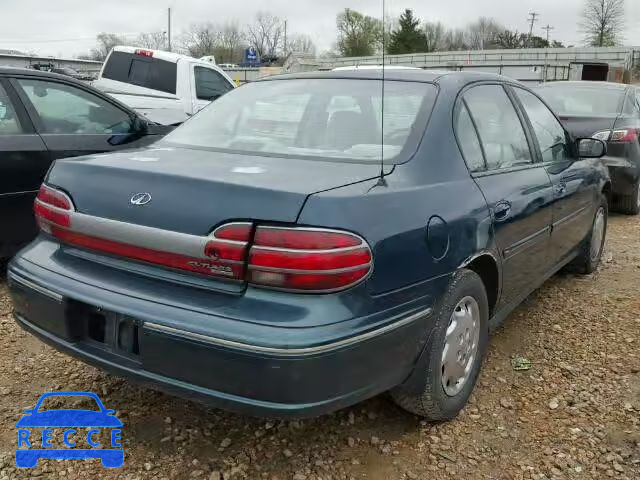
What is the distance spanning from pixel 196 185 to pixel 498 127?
1787mm

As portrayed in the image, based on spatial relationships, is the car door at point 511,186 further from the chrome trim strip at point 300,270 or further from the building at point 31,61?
the building at point 31,61

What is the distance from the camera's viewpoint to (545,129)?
3.85m

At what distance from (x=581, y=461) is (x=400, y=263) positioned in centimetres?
117

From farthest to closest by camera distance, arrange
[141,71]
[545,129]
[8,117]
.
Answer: [141,71]
[8,117]
[545,129]

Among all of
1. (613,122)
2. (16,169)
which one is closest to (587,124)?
(613,122)

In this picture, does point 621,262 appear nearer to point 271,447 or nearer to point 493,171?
point 493,171

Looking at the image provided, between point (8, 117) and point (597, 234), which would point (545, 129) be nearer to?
point (597, 234)

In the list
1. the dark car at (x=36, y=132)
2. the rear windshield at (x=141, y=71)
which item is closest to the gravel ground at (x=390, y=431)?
the dark car at (x=36, y=132)

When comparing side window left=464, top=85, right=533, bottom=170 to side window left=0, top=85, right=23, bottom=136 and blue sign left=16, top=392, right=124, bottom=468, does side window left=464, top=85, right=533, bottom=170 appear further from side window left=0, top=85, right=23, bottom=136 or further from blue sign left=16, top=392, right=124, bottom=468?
side window left=0, top=85, right=23, bottom=136

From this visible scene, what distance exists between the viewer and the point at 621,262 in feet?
Answer: 17.3

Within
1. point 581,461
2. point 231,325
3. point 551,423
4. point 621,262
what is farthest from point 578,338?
point 231,325

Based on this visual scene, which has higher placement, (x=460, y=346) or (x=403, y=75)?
(x=403, y=75)

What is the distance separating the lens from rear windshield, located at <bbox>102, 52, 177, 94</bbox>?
30.6 feet

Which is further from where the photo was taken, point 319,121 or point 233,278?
point 319,121
